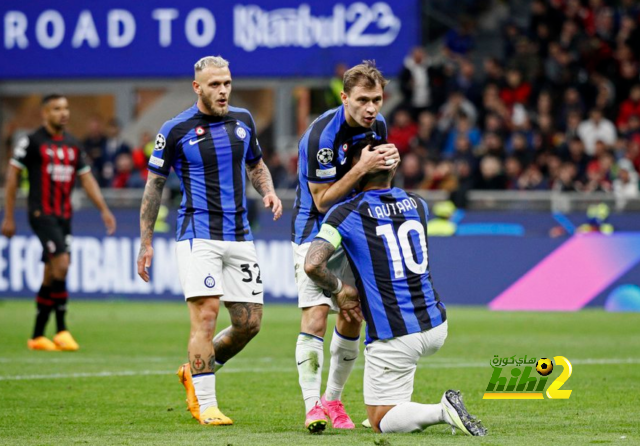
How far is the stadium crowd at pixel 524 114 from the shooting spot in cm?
1873

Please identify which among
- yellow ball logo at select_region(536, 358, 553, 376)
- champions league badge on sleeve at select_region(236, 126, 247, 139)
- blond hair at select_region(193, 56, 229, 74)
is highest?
blond hair at select_region(193, 56, 229, 74)

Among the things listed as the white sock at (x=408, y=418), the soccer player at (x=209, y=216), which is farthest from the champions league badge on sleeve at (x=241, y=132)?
the white sock at (x=408, y=418)

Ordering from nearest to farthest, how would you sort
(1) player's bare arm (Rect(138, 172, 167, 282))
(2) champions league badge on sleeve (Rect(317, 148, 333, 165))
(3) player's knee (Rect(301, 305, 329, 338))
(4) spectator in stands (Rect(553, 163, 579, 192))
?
(2) champions league badge on sleeve (Rect(317, 148, 333, 165)) < (3) player's knee (Rect(301, 305, 329, 338)) < (1) player's bare arm (Rect(138, 172, 167, 282)) < (4) spectator in stands (Rect(553, 163, 579, 192))

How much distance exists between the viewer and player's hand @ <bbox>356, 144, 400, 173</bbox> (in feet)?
21.6

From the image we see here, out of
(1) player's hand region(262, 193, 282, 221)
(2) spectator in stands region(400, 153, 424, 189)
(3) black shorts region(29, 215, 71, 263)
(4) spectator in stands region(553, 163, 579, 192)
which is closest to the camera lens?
(1) player's hand region(262, 193, 282, 221)

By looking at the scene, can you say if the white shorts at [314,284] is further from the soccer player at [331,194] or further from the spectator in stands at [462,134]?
the spectator in stands at [462,134]

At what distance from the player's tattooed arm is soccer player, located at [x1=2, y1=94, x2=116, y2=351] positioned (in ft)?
18.7

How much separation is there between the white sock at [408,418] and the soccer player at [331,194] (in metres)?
0.37

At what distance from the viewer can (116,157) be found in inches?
900

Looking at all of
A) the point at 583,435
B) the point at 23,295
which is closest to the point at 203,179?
the point at 583,435

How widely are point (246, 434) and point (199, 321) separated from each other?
104 centimetres

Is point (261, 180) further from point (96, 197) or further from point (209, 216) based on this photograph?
point (96, 197)

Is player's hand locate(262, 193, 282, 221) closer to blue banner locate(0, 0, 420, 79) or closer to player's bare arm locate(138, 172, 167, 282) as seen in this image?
player's bare arm locate(138, 172, 167, 282)

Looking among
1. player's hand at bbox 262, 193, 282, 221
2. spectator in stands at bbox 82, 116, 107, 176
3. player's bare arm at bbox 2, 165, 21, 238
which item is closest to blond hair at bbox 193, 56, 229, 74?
player's hand at bbox 262, 193, 282, 221
